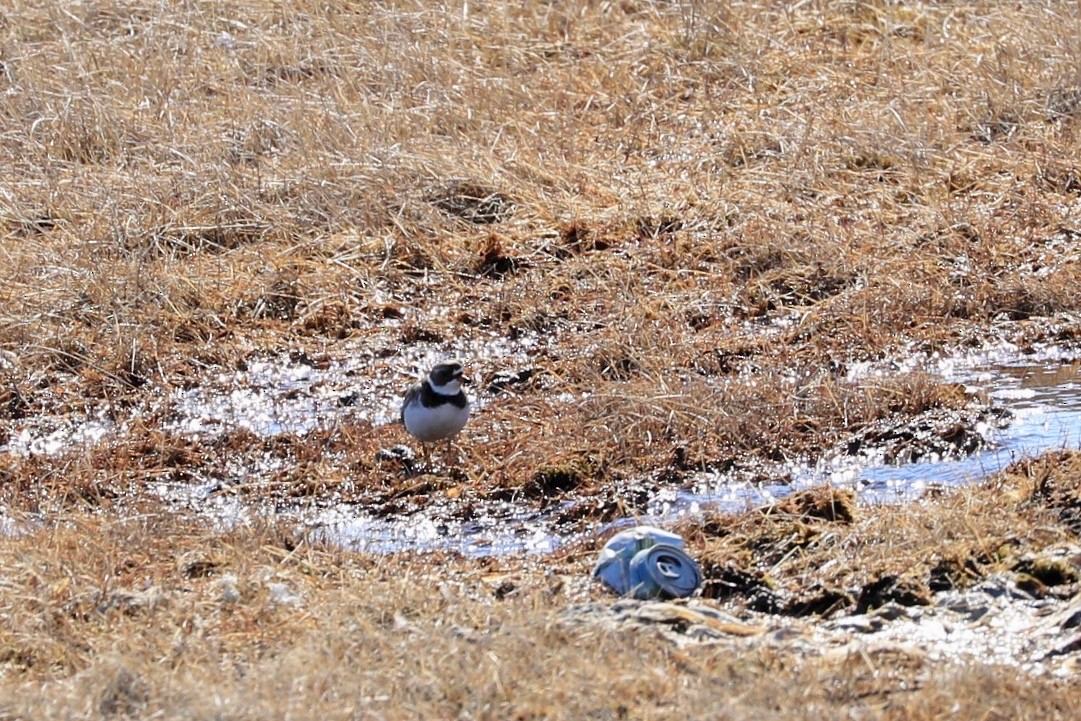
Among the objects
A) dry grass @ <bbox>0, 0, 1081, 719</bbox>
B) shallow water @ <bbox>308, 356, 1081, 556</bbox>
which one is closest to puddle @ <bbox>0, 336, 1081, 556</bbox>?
shallow water @ <bbox>308, 356, 1081, 556</bbox>

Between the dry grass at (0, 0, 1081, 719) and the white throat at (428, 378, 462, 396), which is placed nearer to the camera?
the dry grass at (0, 0, 1081, 719)

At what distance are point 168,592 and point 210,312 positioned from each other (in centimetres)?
365

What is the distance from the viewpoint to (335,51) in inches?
479

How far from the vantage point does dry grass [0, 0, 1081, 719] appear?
5074 mm

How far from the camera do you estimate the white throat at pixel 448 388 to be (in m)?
7.34

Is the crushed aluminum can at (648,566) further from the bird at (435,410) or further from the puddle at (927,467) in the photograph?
the bird at (435,410)

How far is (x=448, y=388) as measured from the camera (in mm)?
7387

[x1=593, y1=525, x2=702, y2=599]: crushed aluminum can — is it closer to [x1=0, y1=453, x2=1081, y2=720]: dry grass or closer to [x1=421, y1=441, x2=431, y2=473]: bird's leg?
[x1=0, y1=453, x2=1081, y2=720]: dry grass

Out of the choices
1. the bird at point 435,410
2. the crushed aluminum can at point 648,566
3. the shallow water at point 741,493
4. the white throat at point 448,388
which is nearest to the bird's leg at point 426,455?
the bird at point 435,410

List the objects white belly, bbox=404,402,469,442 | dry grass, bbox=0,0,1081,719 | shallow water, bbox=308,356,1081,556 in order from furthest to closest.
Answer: white belly, bbox=404,402,469,442 → shallow water, bbox=308,356,1081,556 → dry grass, bbox=0,0,1081,719

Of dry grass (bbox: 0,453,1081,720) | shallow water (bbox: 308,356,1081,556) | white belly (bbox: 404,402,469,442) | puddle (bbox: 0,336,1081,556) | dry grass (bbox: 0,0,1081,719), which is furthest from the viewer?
white belly (bbox: 404,402,469,442)

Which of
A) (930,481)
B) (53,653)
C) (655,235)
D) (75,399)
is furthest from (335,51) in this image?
(53,653)

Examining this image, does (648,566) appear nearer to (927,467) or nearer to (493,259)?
(927,467)

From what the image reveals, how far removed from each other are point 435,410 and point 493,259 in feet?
8.70
